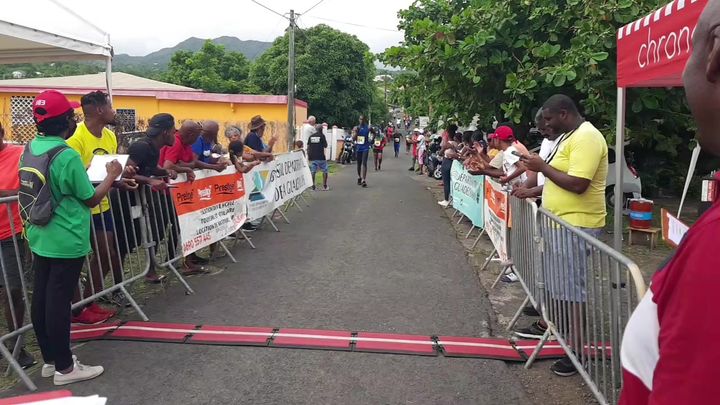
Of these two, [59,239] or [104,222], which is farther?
[104,222]

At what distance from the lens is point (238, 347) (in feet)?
14.7

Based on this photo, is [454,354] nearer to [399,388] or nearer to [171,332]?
[399,388]

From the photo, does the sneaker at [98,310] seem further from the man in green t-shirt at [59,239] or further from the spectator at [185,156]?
the spectator at [185,156]

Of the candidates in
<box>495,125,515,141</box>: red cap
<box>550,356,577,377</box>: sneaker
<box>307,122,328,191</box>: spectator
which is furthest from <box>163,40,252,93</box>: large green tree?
<box>550,356,577,377</box>: sneaker

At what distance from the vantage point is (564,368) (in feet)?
13.3

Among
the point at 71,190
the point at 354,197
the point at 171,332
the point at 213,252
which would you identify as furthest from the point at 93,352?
the point at 354,197

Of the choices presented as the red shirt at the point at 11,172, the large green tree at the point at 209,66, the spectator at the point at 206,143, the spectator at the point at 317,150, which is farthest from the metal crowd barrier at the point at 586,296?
the large green tree at the point at 209,66

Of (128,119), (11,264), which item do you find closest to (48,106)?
(11,264)

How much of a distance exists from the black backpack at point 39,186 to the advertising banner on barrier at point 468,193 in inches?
223

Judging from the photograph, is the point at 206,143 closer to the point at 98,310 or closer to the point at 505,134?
the point at 98,310

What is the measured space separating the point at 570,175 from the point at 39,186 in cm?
376

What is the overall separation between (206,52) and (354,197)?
35.2 m

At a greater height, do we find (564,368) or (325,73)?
(325,73)

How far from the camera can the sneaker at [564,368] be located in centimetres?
404
